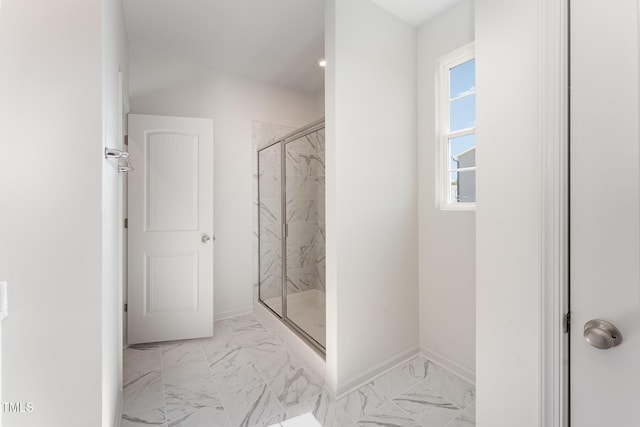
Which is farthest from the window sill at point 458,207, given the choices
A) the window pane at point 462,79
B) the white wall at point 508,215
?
the white wall at point 508,215

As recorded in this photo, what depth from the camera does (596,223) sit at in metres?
0.77

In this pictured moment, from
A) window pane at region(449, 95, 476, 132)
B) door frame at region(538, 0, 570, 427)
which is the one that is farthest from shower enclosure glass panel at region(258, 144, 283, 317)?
door frame at region(538, 0, 570, 427)

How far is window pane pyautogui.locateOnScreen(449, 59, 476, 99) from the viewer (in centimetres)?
206

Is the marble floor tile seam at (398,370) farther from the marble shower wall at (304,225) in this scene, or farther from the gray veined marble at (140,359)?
the gray veined marble at (140,359)

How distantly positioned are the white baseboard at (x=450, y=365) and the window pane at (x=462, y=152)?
143 centimetres

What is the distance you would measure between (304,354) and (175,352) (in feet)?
3.57

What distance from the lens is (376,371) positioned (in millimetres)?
2047

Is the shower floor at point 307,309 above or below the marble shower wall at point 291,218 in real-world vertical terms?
below

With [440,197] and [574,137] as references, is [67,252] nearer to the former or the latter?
[574,137]

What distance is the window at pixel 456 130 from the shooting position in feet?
6.74

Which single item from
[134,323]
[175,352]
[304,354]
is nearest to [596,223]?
[304,354]

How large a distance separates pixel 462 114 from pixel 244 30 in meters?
1.90

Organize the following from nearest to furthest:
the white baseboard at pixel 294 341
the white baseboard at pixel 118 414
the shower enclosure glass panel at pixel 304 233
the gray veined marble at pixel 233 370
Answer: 1. the white baseboard at pixel 118 414
2. the gray veined marble at pixel 233 370
3. the white baseboard at pixel 294 341
4. the shower enclosure glass panel at pixel 304 233

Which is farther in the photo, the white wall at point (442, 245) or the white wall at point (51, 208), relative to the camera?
the white wall at point (442, 245)
